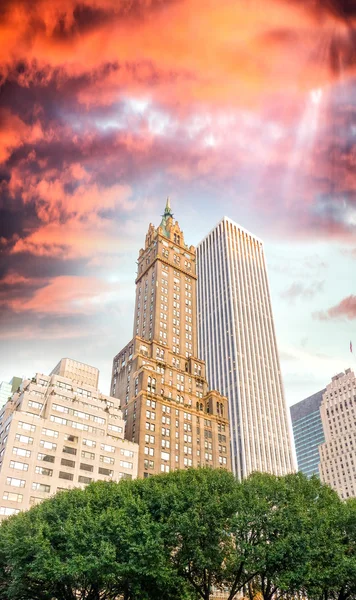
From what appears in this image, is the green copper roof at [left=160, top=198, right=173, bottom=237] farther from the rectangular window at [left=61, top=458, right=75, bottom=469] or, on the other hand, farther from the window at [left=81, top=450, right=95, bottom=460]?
the rectangular window at [left=61, top=458, right=75, bottom=469]

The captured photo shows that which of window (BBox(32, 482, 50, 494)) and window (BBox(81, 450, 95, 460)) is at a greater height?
window (BBox(81, 450, 95, 460))

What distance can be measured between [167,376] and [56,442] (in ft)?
126

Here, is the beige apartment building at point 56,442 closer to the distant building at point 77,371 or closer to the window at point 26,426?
the window at point 26,426

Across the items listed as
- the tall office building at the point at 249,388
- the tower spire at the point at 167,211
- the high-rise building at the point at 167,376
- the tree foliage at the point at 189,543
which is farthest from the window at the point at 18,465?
the tower spire at the point at 167,211

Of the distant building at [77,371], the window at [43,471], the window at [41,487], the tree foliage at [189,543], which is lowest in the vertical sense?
the tree foliage at [189,543]

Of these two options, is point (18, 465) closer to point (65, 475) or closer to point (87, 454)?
point (65, 475)

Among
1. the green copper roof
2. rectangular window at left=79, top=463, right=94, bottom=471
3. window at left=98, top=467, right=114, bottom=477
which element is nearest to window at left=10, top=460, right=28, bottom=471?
rectangular window at left=79, top=463, right=94, bottom=471

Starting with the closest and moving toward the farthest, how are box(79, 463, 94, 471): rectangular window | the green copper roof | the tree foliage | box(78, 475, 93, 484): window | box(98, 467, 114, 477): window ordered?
the tree foliage, box(78, 475, 93, 484): window, box(79, 463, 94, 471): rectangular window, box(98, 467, 114, 477): window, the green copper roof

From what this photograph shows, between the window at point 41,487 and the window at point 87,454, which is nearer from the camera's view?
the window at point 41,487

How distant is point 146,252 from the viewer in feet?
505

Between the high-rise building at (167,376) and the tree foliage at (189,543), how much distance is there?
171ft

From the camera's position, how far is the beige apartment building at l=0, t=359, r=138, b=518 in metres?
84.6

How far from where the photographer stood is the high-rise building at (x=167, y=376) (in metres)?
111

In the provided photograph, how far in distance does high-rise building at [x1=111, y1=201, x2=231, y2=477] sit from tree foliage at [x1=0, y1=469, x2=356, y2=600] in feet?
171
